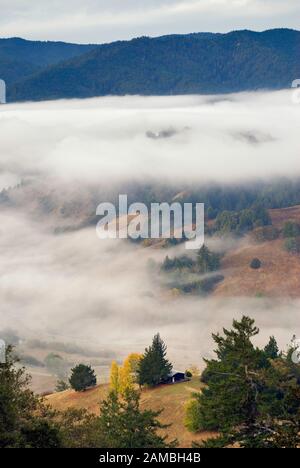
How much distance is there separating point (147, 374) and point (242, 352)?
55.5 m

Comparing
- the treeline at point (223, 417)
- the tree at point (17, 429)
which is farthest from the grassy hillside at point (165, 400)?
the tree at point (17, 429)

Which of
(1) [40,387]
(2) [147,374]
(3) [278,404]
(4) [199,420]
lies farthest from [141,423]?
(1) [40,387]

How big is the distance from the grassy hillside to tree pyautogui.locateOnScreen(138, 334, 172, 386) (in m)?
1.17

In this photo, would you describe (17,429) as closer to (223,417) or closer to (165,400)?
(223,417)

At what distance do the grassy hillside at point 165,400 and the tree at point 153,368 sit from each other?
46.1 inches

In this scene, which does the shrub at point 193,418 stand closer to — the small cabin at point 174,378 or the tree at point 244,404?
the small cabin at point 174,378

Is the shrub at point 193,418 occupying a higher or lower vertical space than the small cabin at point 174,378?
lower

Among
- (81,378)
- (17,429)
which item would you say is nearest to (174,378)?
(81,378)

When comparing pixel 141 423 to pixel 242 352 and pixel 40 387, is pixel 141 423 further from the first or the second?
pixel 40 387

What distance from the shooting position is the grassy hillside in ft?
276

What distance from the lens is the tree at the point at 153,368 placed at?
102 m

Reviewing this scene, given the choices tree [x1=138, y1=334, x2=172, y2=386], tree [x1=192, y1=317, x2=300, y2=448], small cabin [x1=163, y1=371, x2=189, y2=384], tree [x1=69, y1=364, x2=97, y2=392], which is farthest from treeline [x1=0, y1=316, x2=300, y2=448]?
tree [x1=69, y1=364, x2=97, y2=392]
